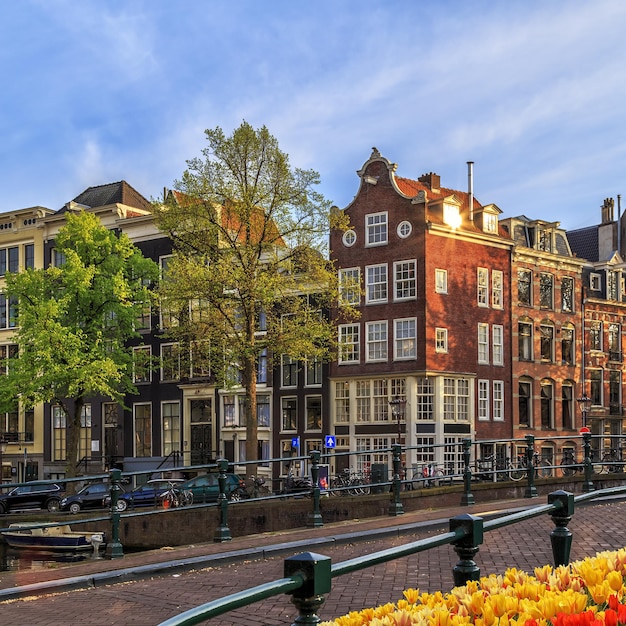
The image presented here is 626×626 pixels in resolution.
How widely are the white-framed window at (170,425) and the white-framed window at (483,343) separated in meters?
15.2

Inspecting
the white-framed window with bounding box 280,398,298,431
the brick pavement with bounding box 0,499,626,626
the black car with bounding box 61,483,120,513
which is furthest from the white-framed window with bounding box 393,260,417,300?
the brick pavement with bounding box 0,499,626,626

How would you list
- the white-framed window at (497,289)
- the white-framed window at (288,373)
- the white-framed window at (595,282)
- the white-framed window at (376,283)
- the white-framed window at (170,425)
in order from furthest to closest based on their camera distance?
the white-framed window at (595,282) < the white-framed window at (170,425) < the white-framed window at (288,373) < the white-framed window at (497,289) < the white-framed window at (376,283)

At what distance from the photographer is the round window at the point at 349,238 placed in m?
42.2

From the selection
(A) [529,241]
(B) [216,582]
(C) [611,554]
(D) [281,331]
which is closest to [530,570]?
(B) [216,582]

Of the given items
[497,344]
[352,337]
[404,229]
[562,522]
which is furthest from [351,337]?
[562,522]

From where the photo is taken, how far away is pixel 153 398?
48.3 m

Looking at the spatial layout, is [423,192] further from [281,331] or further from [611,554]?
[611,554]

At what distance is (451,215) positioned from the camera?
41750mm

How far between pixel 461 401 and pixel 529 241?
9804 millimetres

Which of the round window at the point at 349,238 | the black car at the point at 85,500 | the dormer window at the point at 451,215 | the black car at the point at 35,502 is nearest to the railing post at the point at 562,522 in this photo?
the black car at the point at 85,500

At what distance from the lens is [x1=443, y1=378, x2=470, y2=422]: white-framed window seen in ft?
133

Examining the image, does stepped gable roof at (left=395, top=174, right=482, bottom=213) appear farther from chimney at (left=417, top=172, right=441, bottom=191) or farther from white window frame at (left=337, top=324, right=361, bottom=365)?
white window frame at (left=337, top=324, right=361, bottom=365)

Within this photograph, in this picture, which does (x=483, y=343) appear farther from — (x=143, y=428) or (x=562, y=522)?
(x=562, y=522)

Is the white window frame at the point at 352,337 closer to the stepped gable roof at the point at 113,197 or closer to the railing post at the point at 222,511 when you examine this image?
the stepped gable roof at the point at 113,197
